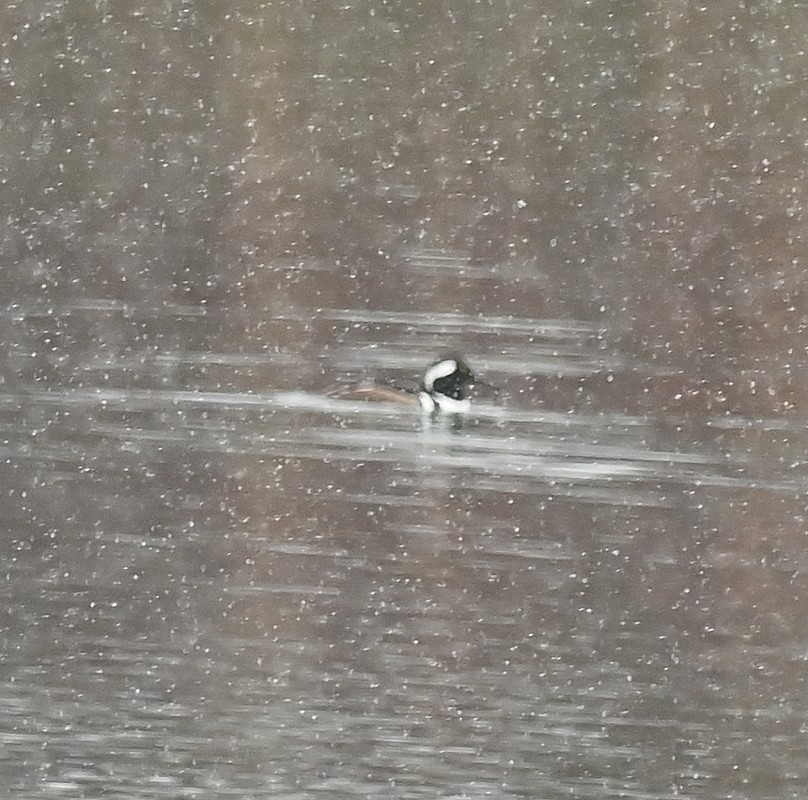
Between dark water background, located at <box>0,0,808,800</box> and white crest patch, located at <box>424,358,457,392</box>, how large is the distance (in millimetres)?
60

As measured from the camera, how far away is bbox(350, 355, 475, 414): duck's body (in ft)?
8.04

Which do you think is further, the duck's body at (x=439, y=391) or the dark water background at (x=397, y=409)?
the duck's body at (x=439, y=391)

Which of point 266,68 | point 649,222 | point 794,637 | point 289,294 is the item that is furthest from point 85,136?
point 794,637

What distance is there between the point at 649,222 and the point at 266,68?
89cm

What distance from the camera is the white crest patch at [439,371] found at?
2.48 metres

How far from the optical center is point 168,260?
2836 millimetres

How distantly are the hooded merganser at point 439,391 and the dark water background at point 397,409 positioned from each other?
0.04 meters

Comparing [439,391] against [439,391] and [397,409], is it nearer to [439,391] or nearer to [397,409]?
[439,391]

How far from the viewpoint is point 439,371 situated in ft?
8.19

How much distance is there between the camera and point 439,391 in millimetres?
2457

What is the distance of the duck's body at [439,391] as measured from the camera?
2.45 meters

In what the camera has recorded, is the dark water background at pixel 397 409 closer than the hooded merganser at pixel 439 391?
Yes

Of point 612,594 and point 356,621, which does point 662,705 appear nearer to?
point 612,594

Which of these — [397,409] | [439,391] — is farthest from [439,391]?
[397,409]
